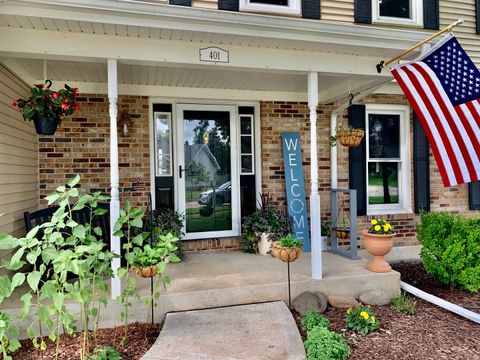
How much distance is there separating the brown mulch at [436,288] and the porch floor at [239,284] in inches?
26.2

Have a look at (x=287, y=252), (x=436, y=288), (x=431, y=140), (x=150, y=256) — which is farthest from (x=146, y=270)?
(x=436, y=288)

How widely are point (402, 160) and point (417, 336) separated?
10.6ft

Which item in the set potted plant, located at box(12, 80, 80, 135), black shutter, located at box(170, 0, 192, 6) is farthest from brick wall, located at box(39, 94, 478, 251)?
black shutter, located at box(170, 0, 192, 6)

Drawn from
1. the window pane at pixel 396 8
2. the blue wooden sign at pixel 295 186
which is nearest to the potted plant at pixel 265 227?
the blue wooden sign at pixel 295 186

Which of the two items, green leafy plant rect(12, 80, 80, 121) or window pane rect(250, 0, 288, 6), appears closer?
green leafy plant rect(12, 80, 80, 121)

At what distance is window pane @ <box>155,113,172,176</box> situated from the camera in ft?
16.0

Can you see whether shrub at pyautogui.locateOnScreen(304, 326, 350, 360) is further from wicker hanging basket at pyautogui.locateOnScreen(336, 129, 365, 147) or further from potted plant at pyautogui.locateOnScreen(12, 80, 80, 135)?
potted plant at pyautogui.locateOnScreen(12, 80, 80, 135)

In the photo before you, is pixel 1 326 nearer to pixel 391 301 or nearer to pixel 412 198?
pixel 391 301

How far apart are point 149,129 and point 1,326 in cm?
302

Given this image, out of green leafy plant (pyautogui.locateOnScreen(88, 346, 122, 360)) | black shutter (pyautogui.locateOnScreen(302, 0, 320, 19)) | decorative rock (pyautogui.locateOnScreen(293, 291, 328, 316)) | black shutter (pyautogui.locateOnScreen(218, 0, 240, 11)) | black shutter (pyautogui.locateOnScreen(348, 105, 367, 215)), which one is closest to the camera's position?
green leafy plant (pyautogui.locateOnScreen(88, 346, 122, 360))

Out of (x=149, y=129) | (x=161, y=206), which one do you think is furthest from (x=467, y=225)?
(x=149, y=129)

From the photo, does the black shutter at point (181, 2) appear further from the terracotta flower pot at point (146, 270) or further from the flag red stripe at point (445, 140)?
the terracotta flower pot at point (146, 270)

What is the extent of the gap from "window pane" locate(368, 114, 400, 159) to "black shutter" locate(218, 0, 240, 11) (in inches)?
113

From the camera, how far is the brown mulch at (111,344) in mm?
2635
